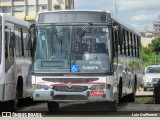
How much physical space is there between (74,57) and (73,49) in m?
0.25

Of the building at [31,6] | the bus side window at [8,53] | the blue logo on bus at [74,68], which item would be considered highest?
the building at [31,6]

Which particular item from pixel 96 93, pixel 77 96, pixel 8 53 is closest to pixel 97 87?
pixel 96 93

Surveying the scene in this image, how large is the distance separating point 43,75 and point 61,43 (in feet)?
3.49

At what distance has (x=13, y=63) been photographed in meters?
16.2

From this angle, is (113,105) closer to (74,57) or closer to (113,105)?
(113,105)

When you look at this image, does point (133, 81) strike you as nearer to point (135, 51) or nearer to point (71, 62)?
point (135, 51)

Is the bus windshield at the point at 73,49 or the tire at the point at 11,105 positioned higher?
the bus windshield at the point at 73,49

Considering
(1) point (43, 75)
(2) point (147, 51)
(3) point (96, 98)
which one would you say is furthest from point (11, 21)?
(2) point (147, 51)

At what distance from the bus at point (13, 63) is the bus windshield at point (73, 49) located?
61cm

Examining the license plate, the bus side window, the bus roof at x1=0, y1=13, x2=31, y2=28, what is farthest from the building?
the license plate

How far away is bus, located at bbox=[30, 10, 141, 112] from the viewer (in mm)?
14789

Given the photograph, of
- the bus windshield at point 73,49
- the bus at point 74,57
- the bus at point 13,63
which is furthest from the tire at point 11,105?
the bus windshield at point 73,49

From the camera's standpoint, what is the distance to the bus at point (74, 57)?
48.5 feet

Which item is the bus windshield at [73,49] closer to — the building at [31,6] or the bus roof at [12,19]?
the bus roof at [12,19]
